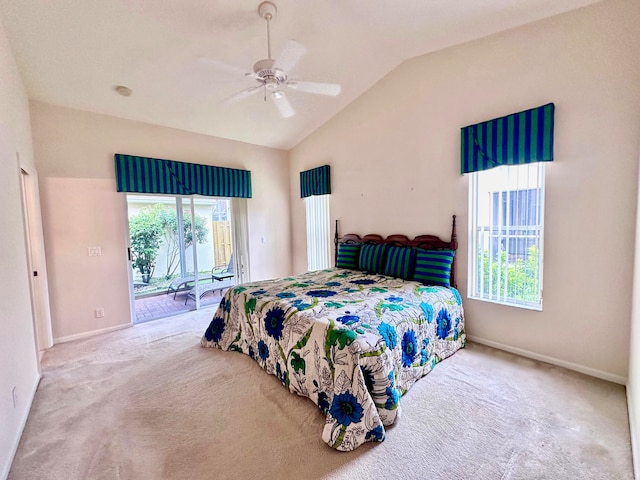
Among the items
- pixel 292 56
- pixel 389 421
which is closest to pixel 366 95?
pixel 292 56

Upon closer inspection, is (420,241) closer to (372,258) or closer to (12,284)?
(372,258)

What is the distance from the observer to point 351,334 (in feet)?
6.23

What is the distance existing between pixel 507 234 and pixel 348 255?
2011 millimetres

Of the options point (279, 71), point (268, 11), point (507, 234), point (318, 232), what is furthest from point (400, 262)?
point (268, 11)

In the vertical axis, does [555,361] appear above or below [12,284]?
below

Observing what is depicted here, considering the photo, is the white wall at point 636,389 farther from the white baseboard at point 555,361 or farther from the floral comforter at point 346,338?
the floral comforter at point 346,338

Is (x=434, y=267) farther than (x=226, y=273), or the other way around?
(x=226, y=273)

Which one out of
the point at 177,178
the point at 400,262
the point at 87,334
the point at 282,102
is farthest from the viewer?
the point at 177,178

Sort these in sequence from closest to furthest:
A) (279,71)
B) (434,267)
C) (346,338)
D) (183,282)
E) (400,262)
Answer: (346,338) < (279,71) < (434,267) < (400,262) < (183,282)

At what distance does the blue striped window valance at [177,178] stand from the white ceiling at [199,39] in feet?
2.10

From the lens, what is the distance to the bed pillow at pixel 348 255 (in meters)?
4.14

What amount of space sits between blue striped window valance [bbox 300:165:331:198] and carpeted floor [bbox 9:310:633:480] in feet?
9.98

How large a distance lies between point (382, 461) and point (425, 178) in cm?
291

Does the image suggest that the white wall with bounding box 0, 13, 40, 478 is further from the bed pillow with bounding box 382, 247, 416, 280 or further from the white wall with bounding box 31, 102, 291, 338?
the bed pillow with bounding box 382, 247, 416, 280
